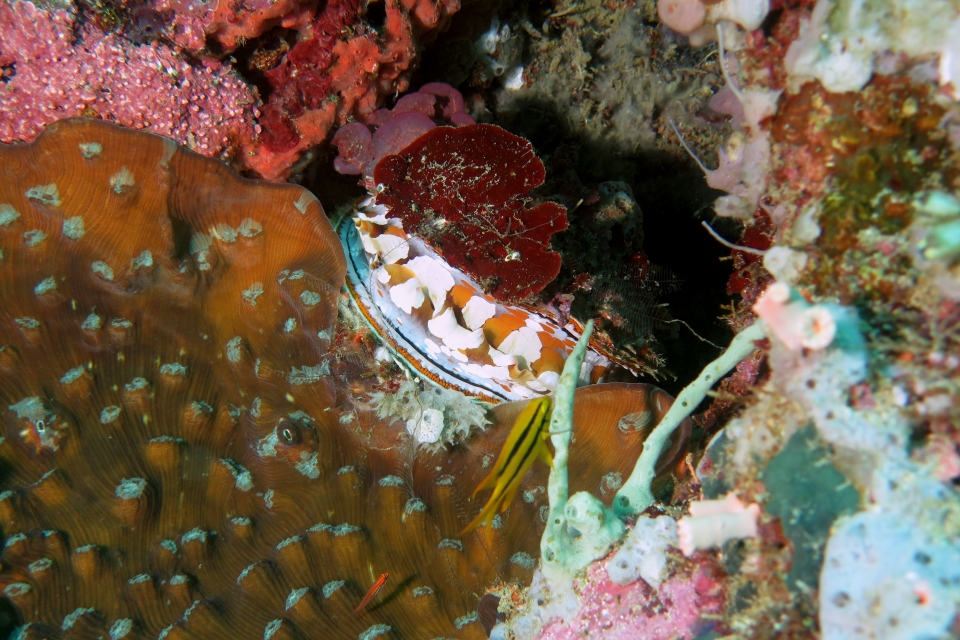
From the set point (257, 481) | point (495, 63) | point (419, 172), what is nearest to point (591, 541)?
point (257, 481)

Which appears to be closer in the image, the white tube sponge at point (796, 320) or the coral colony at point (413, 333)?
the white tube sponge at point (796, 320)

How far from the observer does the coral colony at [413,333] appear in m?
1.49

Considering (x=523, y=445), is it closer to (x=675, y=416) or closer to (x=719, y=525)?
(x=675, y=416)

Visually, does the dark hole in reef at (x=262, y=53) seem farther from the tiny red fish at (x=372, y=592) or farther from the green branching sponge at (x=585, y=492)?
the tiny red fish at (x=372, y=592)

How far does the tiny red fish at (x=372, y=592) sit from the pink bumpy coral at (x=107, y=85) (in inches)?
97.8

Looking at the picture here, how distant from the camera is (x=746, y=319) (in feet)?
8.51

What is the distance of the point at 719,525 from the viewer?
1.54 metres

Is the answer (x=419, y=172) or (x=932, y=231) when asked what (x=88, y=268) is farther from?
(x=932, y=231)

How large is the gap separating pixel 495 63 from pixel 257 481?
322cm

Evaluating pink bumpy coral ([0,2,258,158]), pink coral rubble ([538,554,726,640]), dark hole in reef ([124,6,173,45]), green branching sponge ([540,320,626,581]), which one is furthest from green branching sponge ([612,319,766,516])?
dark hole in reef ([124,6,173,45])

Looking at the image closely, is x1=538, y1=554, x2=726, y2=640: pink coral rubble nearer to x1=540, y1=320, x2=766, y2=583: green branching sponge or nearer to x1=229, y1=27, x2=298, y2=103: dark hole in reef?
x1=540, y1=320, x2=766, y2=583: green branching sponge

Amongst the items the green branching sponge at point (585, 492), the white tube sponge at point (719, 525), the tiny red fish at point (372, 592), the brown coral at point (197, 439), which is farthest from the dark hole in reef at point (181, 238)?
the white tube sponge at point (719, 525)

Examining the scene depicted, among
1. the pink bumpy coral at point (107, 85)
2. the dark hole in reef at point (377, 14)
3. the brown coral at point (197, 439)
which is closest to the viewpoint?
the brown coral at point (197, 439)

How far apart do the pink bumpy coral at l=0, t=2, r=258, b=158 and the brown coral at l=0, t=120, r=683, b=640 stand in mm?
150
